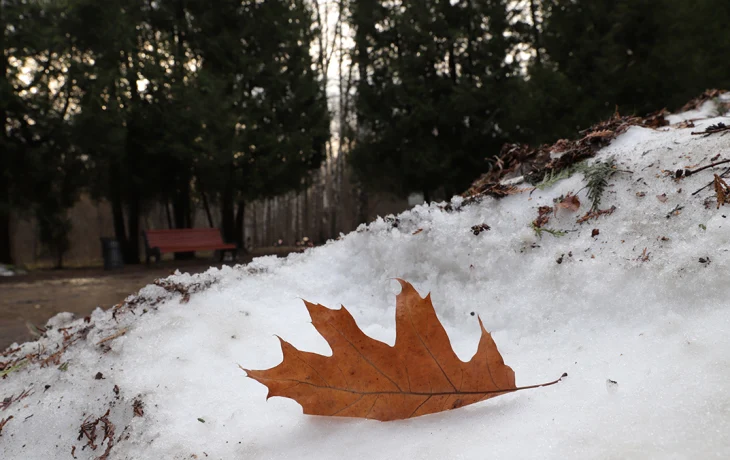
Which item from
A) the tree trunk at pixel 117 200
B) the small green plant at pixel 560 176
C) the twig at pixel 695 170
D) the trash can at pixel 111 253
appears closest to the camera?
the twig at pixel 695 170

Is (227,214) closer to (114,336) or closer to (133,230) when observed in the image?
(133,230)

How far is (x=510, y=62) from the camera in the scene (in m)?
11.4

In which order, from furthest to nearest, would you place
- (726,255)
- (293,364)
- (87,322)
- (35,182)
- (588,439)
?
(35,182)
(87,322)
(726,255)
(293,364)
(588,439)

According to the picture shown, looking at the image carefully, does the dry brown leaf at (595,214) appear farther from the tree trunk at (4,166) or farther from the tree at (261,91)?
the tree trunk at (4,166)

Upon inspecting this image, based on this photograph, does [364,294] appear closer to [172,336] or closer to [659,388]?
[172,336]

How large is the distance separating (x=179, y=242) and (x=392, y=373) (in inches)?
375

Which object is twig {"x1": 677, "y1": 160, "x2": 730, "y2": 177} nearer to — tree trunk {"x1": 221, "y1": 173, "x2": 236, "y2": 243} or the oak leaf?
the oak leaf

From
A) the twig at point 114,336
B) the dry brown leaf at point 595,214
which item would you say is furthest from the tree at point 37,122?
the dry brown leaf at point 595,214

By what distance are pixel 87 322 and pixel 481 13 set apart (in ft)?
38.9

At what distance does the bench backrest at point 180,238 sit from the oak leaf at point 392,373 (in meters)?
9.17

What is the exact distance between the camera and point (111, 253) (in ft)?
30.4

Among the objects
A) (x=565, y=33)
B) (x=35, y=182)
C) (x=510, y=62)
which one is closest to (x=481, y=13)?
(x=510, y=62)

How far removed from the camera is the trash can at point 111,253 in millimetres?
9188

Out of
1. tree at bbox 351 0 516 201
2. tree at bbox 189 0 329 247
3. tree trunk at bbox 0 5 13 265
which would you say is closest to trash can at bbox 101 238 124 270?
tree trunk at bbox 0 5 13 265
